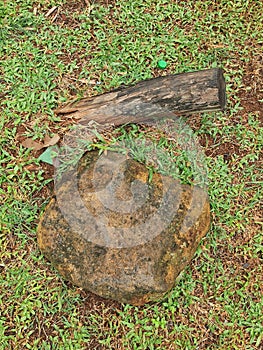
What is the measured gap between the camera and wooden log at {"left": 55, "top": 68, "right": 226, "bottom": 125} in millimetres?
3357

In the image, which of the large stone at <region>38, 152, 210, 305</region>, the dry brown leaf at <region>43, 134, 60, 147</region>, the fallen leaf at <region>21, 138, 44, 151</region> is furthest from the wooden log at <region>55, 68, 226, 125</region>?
the large stone at <region>38, 152, 210, 305</region>

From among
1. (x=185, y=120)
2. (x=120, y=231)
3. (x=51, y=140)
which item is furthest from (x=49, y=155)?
(x=185, y=120)

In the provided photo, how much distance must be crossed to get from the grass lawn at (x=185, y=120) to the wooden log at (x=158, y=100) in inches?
9.5

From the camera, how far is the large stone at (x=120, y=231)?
121 inches

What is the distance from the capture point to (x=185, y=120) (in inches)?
148

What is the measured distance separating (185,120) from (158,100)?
382mm

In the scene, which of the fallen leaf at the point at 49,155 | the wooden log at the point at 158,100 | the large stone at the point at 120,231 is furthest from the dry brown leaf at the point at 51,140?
the large stone at the point at 120,231

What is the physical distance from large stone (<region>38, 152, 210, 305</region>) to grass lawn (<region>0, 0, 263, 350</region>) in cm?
27

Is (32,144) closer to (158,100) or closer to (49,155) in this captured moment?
(49,155)

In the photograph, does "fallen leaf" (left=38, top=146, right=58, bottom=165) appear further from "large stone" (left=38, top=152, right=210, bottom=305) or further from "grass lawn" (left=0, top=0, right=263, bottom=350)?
"large stone" (left=38, top=152, right=210, bottom=305)

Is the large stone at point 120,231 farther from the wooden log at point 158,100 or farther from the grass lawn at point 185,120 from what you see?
the wooden log at point 158,100

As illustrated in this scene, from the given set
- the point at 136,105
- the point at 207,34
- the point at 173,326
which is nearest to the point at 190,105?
the point at 136,105

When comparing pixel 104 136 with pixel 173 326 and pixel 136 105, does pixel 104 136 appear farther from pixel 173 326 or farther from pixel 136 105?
pixel 173 326

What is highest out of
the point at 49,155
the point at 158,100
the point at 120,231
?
the point at 158,100
